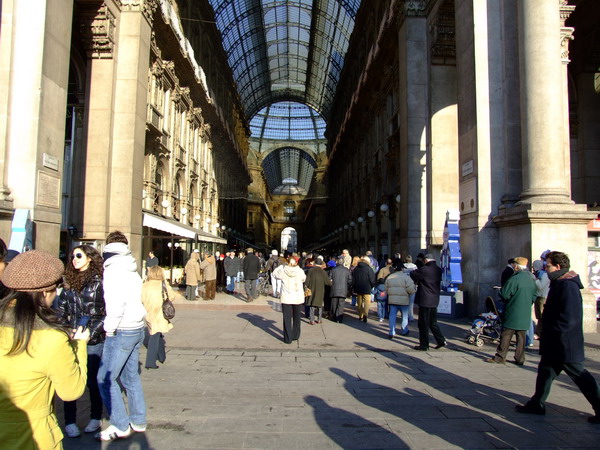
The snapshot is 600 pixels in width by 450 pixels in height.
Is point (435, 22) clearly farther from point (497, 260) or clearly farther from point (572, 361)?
point (572, 361)

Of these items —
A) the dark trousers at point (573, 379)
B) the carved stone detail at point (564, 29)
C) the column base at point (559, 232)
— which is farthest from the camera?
the carved stone detail at point (564, 29)

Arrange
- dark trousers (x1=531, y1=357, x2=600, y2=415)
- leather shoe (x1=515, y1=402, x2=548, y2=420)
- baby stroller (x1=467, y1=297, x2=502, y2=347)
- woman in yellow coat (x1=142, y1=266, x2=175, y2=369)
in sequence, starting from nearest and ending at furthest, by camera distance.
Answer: dark trousers (x1=531, y1=357, x2=600, y2=415), leather shoe (x1=515, y1=402, x2=548, y2=420), woman in yellow coat (x1=142, y1=266, x2=175, y2=369), baby stroller (x1=467, y1=297, x2=502, y2=347)

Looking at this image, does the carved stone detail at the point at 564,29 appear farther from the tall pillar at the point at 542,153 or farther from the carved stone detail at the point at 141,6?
the carved stone detail at the point at 141,6

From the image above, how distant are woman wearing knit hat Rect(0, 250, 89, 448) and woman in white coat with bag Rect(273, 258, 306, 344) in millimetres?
6341

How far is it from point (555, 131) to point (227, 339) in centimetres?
826

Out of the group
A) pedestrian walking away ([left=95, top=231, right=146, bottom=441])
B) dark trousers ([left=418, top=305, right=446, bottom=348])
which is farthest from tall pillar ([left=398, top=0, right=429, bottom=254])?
pedestrian walking away ([left=95, top=231, right=146, bottom=441])

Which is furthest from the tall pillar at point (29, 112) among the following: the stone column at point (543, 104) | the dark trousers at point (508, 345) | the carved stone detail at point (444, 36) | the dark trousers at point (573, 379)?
the carved stone detail at point (444, 36)

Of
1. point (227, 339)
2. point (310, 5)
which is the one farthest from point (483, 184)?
point (310, 5)

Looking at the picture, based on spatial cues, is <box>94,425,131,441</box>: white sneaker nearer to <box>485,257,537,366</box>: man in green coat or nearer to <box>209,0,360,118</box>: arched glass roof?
<box>485,257,537,366</box>: man in green coat

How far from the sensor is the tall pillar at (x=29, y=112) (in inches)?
388

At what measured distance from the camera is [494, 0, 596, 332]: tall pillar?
932cm

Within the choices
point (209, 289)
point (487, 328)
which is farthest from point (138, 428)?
point (209, 289)

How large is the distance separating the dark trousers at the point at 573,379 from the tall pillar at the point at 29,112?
32.0 ft

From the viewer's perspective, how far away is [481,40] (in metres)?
11.5
